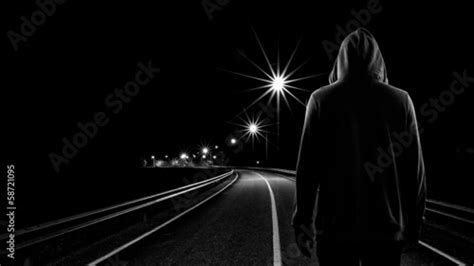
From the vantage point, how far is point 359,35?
2.16m

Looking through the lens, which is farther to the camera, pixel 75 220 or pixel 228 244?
pixel 228 244

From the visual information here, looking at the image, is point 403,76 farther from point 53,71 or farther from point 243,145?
point 243,145

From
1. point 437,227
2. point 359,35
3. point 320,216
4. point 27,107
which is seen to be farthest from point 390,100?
point 27,107

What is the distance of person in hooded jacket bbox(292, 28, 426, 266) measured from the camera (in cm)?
188

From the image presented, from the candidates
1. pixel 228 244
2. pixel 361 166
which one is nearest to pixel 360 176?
pixel 361 166

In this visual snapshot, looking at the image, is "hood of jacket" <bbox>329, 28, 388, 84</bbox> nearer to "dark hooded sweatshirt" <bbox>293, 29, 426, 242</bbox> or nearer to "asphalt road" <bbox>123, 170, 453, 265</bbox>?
"dark hooded sweatshirt" <bbox>293, 29, 426, 242</bbox>

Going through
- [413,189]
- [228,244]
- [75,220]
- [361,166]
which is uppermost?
[361,166]

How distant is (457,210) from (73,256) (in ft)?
29.5

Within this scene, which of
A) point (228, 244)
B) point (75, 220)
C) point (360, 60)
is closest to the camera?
point (360, 60)

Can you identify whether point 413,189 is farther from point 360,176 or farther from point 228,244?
point 228,244

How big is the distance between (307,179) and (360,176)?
279 millimetres

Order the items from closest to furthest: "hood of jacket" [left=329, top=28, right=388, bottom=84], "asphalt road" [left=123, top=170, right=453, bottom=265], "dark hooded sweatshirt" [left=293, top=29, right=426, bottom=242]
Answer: "dark hooded sweatshirt" [left=293, top=29, right=426, bottom=242], "hood of jacket" [left=329, top=28, right=388, bottom=84], "asphalt road" [left=123, top=170, right=453, bottom=265]

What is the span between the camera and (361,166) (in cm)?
189

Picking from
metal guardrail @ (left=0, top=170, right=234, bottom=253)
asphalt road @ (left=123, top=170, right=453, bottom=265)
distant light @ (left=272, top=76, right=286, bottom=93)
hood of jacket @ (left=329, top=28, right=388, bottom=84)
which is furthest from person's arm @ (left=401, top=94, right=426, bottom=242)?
distant light @ (left=272, top=76, right=286, bottom=93)
